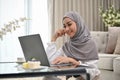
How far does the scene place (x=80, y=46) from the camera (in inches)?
91.4

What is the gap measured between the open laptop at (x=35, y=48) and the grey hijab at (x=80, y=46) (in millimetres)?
344

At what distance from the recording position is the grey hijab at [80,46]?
2.28 metres

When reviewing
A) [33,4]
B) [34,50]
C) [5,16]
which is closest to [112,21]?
[33,4]

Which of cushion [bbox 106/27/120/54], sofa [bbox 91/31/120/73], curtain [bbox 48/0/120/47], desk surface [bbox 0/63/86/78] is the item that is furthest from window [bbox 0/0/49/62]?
desk surface [bbox 0/63/86/78]

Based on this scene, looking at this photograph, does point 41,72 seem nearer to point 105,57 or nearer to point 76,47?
→ point 76,47

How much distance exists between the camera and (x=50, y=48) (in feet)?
7.97

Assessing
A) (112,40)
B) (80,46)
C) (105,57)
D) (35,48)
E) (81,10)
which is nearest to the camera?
(35,48)

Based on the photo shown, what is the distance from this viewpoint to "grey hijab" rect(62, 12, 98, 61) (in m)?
2.28

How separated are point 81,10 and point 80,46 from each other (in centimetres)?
344

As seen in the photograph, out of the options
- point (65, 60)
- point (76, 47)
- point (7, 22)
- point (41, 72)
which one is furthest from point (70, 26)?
point (7, 22)

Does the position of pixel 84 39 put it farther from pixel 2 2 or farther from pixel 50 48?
pixel 2 2

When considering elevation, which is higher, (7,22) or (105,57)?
(7,22)

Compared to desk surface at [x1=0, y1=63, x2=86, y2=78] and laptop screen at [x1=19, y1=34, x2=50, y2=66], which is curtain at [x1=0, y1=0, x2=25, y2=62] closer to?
laptop screen at [x1=19, y1=34, x2=50, y2=66]

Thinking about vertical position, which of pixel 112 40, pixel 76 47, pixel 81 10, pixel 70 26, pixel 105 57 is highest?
pixel 81 10
